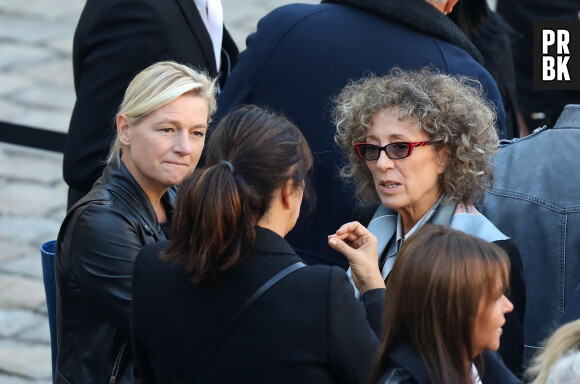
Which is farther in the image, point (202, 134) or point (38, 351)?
point (38, 351)

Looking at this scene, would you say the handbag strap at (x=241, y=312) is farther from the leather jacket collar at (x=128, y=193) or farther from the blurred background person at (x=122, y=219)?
the leather jacket collar at (x=128, y=193)

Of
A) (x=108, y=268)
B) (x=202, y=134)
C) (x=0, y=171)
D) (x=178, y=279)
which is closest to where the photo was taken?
(x=178, y=279)

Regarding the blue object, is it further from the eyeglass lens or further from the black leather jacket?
the eyeglass lens

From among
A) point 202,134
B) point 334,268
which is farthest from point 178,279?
point 202,134

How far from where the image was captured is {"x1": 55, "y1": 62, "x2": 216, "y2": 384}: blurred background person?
272 cm

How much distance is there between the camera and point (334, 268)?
2.18 m

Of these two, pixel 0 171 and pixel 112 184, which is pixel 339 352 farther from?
pixel 0 171

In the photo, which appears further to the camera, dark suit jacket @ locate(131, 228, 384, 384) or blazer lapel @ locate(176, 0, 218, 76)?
blazer lapel @ locate(176, 0, 218, 76)

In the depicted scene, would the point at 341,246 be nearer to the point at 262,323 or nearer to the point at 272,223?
the point at 272,223

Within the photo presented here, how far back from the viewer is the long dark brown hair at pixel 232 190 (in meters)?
2.22

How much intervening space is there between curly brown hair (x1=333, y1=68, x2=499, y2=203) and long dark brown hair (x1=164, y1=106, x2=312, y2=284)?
63cm

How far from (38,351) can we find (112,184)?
7.01 ft

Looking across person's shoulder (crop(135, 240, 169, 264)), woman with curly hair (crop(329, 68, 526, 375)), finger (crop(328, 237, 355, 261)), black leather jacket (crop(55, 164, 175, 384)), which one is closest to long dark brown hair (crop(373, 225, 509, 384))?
finger (crop(328, 237, 355, 261))

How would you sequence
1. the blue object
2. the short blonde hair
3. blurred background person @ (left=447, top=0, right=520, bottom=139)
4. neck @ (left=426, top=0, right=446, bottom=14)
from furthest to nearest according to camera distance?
blurred background person @ (left=447, top=0, right=520, bottom=139)
neck @ (left=426, top=0, right=446, bottom=14)
the blue object
the short blonde hair
